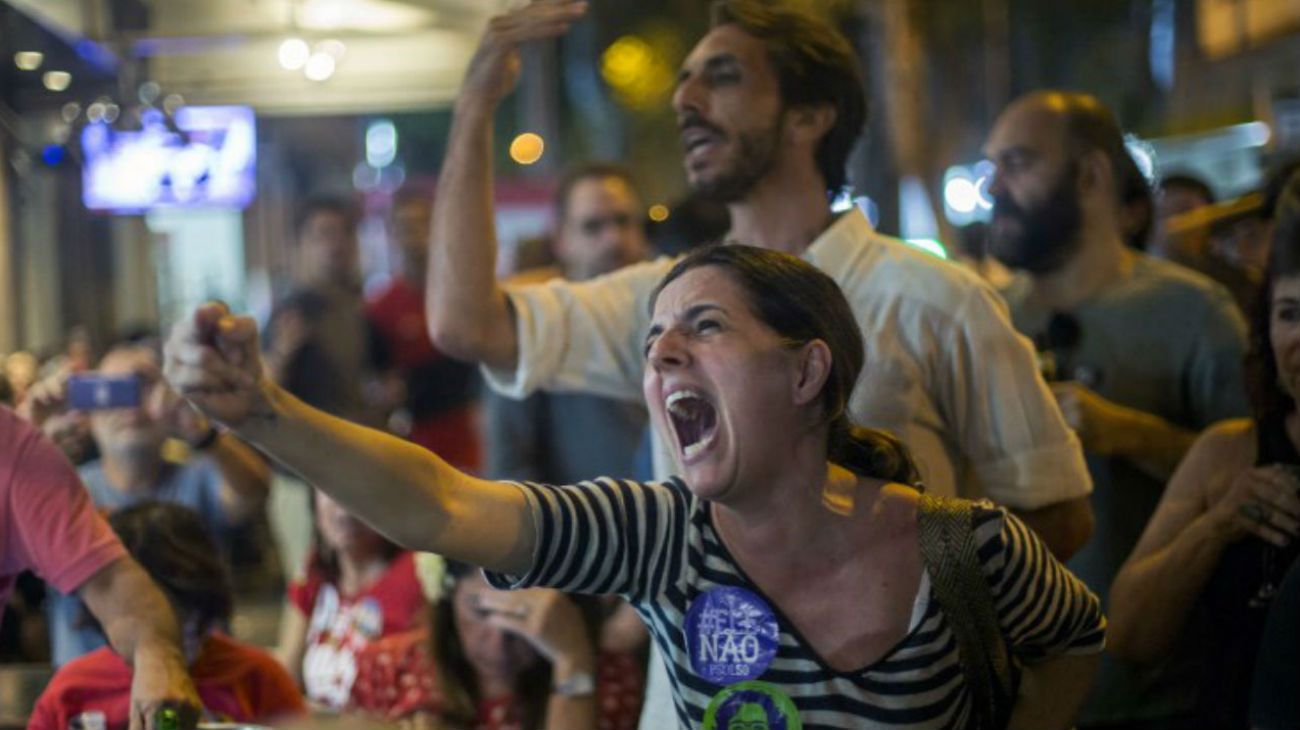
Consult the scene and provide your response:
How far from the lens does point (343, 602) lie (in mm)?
5191

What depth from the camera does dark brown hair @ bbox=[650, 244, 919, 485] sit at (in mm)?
2887

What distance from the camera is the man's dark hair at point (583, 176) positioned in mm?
6496

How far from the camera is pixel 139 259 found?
8367 millimetres

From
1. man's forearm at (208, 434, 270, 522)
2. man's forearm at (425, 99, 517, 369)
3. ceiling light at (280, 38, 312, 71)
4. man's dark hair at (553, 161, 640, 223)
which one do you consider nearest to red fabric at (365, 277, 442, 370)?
ceiling light at (280, 38, 312, 71)

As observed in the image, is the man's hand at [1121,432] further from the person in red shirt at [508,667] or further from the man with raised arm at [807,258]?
the person in red shirt at [508,667]

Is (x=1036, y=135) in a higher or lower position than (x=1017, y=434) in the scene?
higher

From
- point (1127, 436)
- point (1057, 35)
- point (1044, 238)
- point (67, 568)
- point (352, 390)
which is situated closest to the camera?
point (67, 568)

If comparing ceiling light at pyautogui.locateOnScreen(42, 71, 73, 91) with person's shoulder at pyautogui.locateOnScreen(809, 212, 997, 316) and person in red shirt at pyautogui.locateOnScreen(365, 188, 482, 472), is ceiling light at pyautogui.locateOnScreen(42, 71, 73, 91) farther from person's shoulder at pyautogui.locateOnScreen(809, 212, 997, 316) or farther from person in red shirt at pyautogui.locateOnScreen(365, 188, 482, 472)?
person's shoulder at pyautogui.locateOnScreen(809, 212, 997, 316)

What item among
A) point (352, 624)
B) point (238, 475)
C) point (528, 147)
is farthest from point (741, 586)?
point (528, 147)

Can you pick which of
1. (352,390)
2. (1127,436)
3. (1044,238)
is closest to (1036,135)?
(1044,238)

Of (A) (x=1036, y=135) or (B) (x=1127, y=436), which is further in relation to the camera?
(A) (x=1036, y=135)

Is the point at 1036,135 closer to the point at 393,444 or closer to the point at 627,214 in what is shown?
the point at 627,214

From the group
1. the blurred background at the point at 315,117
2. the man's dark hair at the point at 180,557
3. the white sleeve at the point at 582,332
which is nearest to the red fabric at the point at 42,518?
the man's dark hair at the point at 180,557

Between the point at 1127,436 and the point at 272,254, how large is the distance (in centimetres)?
1354
